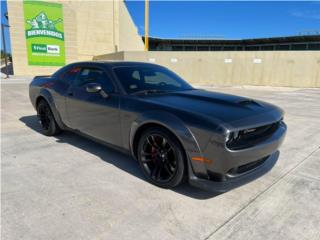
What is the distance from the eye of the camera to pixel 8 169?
138 inches

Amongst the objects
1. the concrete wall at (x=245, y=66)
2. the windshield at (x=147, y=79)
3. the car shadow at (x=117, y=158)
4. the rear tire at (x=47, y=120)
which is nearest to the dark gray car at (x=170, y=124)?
the windshield at (x=147, y=79)

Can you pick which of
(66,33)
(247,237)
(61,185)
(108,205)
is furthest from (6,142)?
(66,33)

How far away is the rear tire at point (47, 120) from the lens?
489 centimetres

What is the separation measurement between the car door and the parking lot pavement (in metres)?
0.44

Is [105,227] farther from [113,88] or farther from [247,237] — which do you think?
[113,88]

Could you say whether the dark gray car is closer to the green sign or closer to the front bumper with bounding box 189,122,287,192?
the front bumper with bounding box 189,122,287,192

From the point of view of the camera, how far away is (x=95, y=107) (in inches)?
147

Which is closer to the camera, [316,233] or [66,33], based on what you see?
[316,233]

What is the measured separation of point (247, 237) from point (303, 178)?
1.64 meters

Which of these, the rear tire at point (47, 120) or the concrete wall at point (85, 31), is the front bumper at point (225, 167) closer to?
the rear tire at point (47, 120)

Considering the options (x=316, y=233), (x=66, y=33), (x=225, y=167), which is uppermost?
(x=66, y=33)

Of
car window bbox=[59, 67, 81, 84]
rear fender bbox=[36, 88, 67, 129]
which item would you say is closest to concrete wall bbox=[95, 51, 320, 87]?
rear fender bbox=[36, 88, 67, 129]

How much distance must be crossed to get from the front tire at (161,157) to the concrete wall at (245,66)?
21224 mm

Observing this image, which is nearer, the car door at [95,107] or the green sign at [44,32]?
the car door at [95,107]
